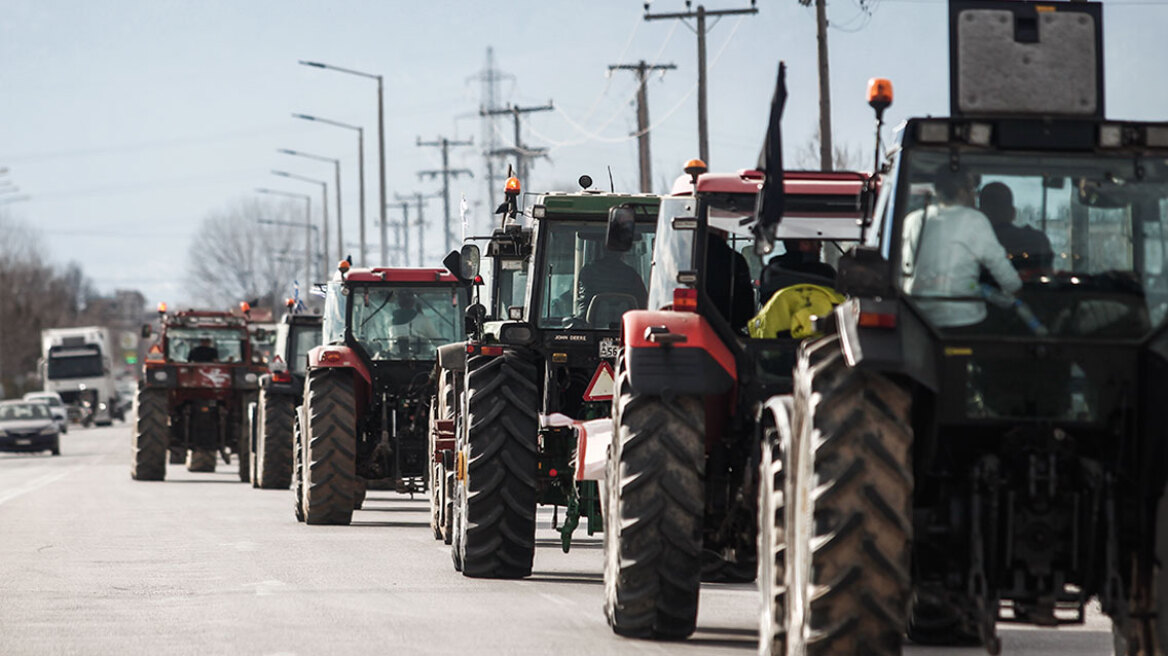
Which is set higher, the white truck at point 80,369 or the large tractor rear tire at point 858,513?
the large tractor rear tire at point 858,513

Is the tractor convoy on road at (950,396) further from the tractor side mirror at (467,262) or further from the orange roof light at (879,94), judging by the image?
the tractor side mirror at (467,262)

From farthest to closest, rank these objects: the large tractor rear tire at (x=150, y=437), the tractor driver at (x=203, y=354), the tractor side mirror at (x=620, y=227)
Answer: the tractor driver at (x=203, y=354), the large tractor rear tire at (x=150, y=437), the tractor side mirror at (x=620, y=227)

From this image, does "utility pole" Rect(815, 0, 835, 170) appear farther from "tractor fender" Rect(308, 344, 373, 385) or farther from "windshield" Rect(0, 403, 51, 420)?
"windshield" Rect(0, 403, 51, 420)

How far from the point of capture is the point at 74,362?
98500 mm

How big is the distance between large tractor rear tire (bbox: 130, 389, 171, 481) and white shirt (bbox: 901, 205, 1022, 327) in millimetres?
26929

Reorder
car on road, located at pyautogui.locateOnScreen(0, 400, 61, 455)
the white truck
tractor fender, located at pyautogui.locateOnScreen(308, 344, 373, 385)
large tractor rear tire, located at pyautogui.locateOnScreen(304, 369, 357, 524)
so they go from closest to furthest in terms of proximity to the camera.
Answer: large tractor rear tire, located at pyautogui.locateOnScreen(304, 369, 357, 524) < tractor fender, located at pyautogui.locateOnScreen(308, 344, 373, 385) < car on road, located at pyautogui.locateOnScreen(0, 400, 61, 455) < the white truck

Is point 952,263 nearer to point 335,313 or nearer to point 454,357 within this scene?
point 454,357

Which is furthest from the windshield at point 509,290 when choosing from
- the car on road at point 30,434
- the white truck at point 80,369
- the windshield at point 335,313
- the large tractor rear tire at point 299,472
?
the white truck at point 80,369

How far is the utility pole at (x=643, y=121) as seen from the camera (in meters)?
49.2

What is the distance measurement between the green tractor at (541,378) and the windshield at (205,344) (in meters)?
21.8

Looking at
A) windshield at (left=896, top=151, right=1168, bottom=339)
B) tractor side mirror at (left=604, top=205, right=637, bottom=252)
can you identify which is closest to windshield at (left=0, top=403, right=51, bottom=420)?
tractor side mirror at (left=604, top=205, right=637, bottom=252)

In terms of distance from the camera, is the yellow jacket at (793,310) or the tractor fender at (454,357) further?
the tractor fender at (454,357)

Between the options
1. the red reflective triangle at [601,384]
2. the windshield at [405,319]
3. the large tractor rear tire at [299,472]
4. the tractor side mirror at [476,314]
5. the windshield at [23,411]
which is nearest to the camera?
the red reflective triangle at [601,384]

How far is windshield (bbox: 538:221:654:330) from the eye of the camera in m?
16.0
